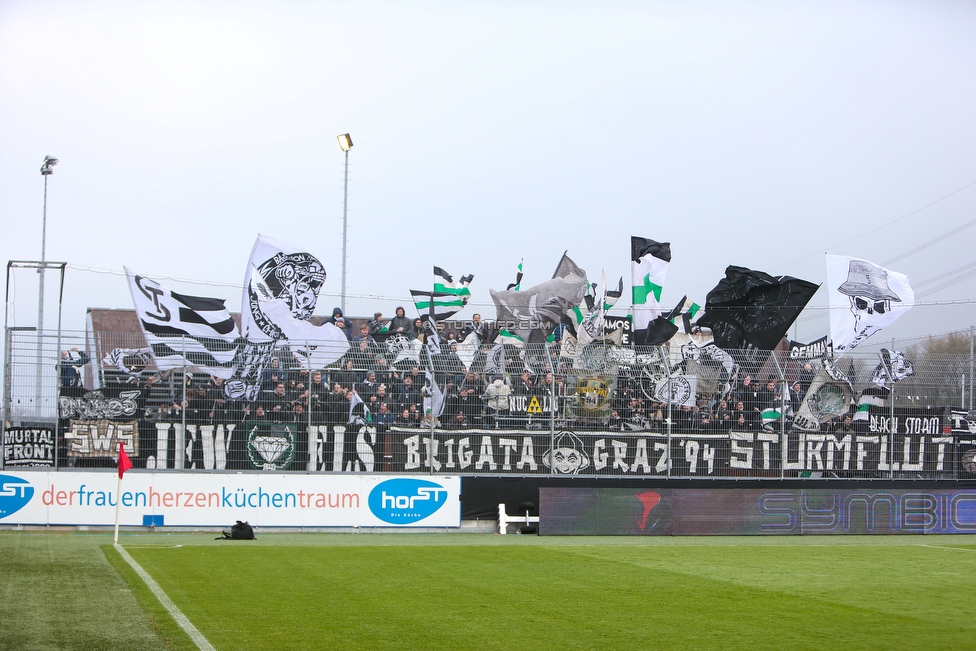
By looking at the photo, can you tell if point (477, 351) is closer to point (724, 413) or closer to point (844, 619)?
point (724, 413)

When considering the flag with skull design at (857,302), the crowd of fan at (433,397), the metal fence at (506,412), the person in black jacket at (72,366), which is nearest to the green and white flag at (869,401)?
the metal fence at (506,412)

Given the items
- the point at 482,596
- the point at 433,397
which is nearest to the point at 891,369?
A: the point at 433,397

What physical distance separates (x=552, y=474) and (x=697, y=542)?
3414mm

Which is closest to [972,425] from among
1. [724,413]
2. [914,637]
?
[724,413]

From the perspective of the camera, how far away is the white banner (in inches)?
750

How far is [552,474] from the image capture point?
20.6m

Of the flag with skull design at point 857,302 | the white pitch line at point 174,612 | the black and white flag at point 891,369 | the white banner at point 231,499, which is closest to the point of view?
the white pitch line at point 174,612

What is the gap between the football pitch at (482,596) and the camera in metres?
8.27

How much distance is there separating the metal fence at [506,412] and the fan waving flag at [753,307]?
7.25ft

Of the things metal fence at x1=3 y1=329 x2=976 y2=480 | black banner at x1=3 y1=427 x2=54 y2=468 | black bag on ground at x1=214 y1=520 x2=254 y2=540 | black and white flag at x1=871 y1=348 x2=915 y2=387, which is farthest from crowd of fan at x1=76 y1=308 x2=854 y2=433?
black bag on ground at x1=214 y1=520 x2=254 y2=540

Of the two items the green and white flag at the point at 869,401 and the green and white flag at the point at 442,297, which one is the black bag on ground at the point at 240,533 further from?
the green and white flag at the point at 869,401

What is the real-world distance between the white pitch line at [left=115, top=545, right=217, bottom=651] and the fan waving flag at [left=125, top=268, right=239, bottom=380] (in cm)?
687

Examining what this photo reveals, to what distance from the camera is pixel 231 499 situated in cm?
1962

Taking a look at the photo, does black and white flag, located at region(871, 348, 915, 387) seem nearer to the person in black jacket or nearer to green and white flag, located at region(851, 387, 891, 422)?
green and white flag, located at region(851, 387, 891, 422)
